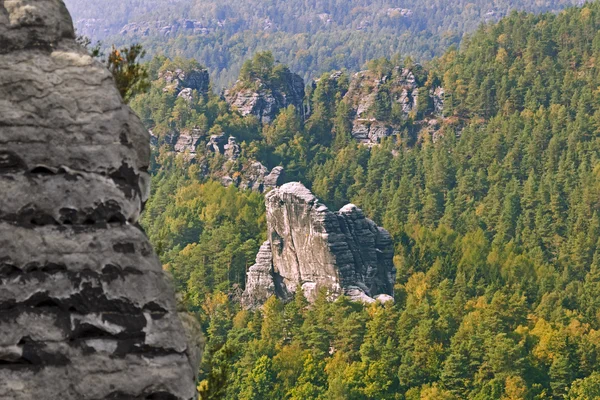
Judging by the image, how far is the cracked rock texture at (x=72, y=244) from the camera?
11.0 m

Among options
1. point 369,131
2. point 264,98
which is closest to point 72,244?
point 264,98

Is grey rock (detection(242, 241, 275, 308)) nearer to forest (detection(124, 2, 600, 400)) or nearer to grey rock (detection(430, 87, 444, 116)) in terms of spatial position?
forest (detection(124, 2, 600, 400))

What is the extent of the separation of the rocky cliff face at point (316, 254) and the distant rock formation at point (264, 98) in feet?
181

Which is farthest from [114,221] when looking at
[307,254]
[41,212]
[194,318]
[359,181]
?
[359,181]

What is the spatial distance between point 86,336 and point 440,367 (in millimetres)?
57033

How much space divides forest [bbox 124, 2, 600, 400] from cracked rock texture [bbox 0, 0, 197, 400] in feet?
7.25

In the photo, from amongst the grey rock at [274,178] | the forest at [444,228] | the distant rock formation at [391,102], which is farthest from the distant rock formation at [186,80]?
the grey rock at [274,178]

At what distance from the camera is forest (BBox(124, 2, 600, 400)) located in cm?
6612

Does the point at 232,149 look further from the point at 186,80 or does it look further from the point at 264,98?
the point at 186,80

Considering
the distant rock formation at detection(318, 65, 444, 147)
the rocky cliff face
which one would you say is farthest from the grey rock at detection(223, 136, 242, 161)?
the rocky cliff face

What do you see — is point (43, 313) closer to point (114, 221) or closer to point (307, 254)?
point (114, 221)

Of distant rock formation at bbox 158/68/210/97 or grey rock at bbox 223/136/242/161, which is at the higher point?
distant rock formation at bbox 158/68/210/97

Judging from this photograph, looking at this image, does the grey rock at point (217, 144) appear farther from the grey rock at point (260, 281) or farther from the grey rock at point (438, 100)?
the grey rock at point (260, 281)

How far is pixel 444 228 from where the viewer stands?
10462 cm
